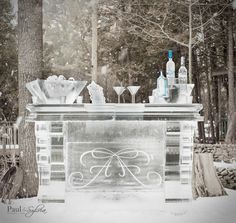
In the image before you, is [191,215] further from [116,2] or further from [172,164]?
[116,2]

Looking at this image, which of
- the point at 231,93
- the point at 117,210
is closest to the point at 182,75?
the point at 231,93

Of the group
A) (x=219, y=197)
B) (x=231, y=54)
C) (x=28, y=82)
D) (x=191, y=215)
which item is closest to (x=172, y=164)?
(x=191, y=215)

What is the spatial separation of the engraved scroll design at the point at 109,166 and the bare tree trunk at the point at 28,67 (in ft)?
1.52

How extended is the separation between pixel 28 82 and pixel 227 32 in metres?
1.65

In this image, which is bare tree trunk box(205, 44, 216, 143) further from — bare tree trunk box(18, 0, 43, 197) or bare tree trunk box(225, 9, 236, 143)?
bare tree trunk box(18, 0, 43, 197)

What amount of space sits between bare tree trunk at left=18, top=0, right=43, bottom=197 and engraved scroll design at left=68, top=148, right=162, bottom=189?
0.46 m

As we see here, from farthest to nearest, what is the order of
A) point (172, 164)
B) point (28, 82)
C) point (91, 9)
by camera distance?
point (91, 9), point (28, 82), point (172, 164)

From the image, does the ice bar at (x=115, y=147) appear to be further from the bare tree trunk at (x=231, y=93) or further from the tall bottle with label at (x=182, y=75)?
the bare tree trunk at (x=231, y=93)

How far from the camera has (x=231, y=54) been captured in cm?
306

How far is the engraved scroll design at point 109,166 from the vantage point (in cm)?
268

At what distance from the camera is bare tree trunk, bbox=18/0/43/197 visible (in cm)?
294

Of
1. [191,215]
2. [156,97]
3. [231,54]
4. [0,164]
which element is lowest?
[191,215]

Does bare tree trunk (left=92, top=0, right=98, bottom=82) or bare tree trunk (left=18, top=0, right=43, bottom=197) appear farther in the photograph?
bare tree trunk (left=92, top=0, right=98, bottom=82)

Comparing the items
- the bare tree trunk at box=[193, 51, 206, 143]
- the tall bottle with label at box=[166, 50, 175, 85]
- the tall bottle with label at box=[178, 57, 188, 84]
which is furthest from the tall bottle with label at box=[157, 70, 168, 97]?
the bare tree trunk at box=[193, 51, 206, 143]
